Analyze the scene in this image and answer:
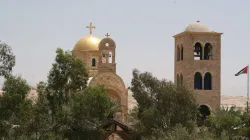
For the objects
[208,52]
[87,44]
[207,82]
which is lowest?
[207,82]

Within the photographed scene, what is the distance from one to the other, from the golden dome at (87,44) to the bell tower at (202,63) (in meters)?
10.6

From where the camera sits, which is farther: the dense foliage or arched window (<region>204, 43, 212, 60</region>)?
arched window (<region>204, 43, 212, 60</region>)

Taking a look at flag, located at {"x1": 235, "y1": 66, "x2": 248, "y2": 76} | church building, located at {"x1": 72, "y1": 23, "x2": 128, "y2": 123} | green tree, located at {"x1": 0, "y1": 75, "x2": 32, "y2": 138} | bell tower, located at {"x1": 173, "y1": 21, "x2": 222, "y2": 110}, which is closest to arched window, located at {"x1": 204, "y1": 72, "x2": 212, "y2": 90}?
bell tower, located at {"x1": 173, "y1": 21, "x2": 222, "y2": 110}

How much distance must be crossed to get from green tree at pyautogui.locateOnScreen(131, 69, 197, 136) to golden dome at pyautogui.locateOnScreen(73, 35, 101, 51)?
16.2 metres

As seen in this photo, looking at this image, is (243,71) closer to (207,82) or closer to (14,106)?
(207,82)

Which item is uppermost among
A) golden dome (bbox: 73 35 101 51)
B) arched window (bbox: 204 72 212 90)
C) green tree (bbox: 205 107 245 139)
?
golden dome (bbox: 73 35 101 51)

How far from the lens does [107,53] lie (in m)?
47.8

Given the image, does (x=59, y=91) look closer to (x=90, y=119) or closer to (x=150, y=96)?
(x=90, y=119)

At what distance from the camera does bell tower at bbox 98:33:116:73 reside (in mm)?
47281

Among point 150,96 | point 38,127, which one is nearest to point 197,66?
point 150,96

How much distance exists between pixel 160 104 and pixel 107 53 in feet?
40.2

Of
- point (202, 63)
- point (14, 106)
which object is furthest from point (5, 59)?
point (202, 63)

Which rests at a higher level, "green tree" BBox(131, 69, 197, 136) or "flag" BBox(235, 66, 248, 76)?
"flag" BBox(235, 66, 248, 76)

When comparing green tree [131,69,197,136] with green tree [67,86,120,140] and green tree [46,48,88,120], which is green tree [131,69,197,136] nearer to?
green tree [67,86,120,140]
